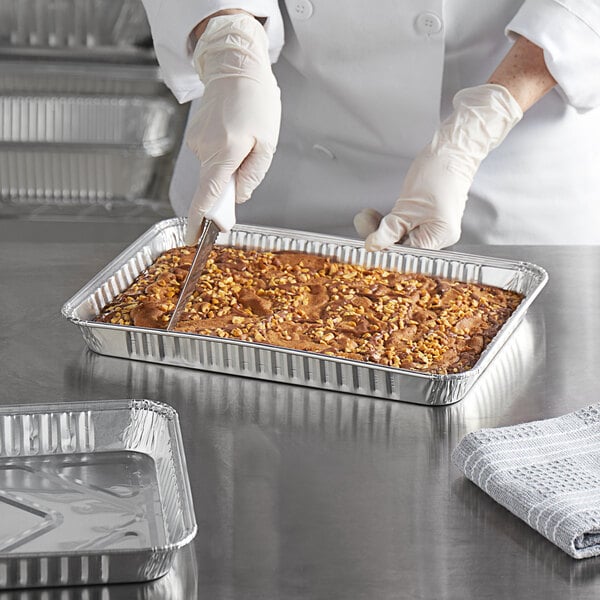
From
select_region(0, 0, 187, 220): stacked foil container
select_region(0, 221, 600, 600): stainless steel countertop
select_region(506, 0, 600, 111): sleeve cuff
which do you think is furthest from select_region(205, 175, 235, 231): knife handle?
select_region(0, 0, 187, 220): stacked foil container

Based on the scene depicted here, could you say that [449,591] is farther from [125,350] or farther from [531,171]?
[531,171]

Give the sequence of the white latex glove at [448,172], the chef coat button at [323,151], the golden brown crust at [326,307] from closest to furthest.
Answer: the golden brown crust at [326,307] < the white latex glove at [448,172] < the chef coat button at [323,151]

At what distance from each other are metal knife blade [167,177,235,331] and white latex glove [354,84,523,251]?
29 centimetres

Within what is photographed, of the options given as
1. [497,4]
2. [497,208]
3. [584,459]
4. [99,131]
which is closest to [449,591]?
[584,459]

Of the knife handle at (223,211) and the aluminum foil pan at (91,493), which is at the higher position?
the knife handle at (223,211)

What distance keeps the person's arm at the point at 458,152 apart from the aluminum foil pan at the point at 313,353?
2.8 inches

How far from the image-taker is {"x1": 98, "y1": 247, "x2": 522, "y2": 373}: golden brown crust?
4.61 feet

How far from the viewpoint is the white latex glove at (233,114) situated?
5.20ft

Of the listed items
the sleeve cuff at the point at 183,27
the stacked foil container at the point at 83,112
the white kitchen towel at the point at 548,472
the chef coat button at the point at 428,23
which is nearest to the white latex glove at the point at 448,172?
the chef coat button at the point at 428,23

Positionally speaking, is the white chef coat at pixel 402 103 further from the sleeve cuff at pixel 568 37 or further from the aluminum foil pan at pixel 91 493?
the aluminum foil pan at pixel 91 493

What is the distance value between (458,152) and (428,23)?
0.77 feet

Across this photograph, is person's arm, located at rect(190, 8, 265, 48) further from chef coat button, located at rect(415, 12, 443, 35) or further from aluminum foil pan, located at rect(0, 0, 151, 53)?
aluminum foil pan, located at rect(0, 0, 151, 53)

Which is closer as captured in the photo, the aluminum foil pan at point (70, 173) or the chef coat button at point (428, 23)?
the chef coat button at point (428, 23)

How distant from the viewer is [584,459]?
115 cm
